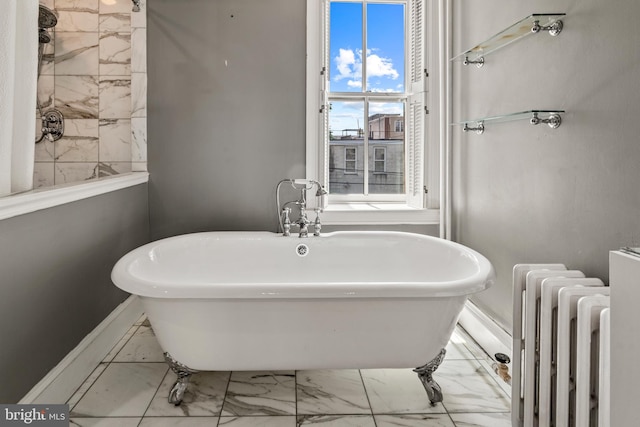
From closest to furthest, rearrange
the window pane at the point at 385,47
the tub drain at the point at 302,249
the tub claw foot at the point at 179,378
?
the tub claw foot at the point at 179,378, the tub drain at the point at 302,249, the window pane at the point at 385,47

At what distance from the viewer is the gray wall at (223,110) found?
2.90 metres

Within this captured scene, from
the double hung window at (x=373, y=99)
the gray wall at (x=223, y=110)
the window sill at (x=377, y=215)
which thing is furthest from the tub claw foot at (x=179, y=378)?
the double hung window at (x=373, y=99)

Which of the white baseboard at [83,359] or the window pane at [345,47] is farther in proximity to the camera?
the window pane at [345,47]

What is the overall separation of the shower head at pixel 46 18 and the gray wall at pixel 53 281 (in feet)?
3.65

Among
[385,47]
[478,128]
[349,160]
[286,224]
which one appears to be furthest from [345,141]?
[478,128]

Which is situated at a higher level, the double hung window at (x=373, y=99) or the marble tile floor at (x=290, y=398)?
the double hung window at (x=373, y=99)

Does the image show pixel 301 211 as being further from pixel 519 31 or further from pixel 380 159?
pixel 519 31

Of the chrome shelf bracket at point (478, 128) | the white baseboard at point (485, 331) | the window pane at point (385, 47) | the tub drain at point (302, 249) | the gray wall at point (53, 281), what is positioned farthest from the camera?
the window pane at point (385, 47)

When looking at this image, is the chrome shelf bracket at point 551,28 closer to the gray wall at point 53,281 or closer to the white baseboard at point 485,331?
the white baseboard at point 485,331

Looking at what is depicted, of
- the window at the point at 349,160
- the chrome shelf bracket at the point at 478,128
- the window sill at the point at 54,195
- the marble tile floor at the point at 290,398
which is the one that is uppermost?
the chrome shelf bracket at the point at 478,128

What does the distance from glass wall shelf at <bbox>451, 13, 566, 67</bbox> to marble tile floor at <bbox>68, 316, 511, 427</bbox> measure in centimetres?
148

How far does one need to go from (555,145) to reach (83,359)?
219 cm

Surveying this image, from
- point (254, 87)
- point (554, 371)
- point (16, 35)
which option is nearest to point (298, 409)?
point (554, 371)

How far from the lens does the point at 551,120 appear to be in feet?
5.78
